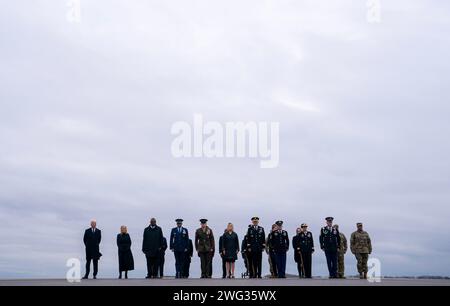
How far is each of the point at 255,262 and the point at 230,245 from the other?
56.0 inches

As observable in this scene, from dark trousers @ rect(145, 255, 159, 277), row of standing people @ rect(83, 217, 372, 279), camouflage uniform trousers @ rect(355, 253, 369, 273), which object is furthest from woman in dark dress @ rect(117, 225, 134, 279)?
camouflage uniform trousers @ rect(355, 253, 369, 273)

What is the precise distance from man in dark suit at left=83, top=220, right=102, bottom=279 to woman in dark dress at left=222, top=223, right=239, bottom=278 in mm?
4839

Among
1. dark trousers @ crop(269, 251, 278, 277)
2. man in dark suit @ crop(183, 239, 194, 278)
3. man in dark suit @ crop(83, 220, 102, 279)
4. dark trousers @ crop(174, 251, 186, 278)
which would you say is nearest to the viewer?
man in dark suit @ crop(83, 220, 102, 279)

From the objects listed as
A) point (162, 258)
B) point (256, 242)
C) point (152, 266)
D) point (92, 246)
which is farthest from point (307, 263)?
point (92, 246)

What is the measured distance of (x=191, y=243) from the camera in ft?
107

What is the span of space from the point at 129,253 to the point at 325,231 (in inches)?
306

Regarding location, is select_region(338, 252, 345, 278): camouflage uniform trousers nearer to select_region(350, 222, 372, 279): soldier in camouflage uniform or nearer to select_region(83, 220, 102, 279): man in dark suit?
select_region(350, 222, 372, 279): soldier in camouflage uniform

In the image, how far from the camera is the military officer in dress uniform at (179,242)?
29.0m

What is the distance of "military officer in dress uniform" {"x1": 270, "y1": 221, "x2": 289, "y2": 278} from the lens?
29.5 meters

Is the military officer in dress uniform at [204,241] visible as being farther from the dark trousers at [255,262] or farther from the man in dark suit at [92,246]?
the man in dark suit at [92,246]

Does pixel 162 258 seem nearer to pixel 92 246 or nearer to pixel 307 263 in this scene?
pixel 92 246

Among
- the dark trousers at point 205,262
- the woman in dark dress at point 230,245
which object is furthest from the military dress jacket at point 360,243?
the dark trousers at point 205,262
